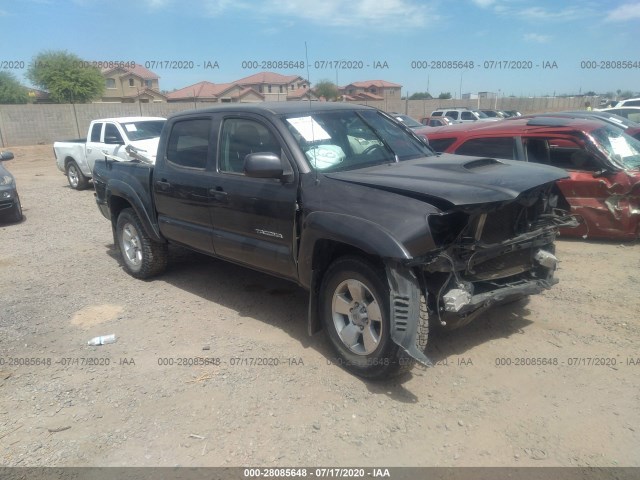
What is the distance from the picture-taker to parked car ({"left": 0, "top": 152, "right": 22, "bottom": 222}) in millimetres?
9477

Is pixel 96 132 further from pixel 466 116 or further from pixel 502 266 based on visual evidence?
pixel 466 116

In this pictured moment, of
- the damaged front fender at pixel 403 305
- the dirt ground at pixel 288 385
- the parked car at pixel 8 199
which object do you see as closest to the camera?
the dirt ground at pixel 288 385

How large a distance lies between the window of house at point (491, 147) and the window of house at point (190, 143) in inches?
161

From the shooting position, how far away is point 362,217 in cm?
351

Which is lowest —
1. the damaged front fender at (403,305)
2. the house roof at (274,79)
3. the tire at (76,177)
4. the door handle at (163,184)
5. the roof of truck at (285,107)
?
the tire at (76,177)

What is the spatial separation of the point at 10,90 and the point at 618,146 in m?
A: 57.8

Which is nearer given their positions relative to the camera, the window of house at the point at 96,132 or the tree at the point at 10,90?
the window of house at the point at 96,132

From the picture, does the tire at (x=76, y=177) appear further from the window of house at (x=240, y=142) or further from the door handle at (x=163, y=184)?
the window of house at (x=240, y=142)

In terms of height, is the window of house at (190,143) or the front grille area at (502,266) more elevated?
the window of house at (190,143)

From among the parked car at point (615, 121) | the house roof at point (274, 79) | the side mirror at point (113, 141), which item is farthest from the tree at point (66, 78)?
the parked car at point (615, 121)

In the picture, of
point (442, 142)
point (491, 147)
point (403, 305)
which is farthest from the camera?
point (442, 142)

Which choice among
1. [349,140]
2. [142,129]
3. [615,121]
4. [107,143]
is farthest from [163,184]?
[615,121]

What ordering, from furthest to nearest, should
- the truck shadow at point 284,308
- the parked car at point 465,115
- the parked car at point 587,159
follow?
the parked car at point 465,115, the parked car at point 587,159, the truck shadow at point 284,308

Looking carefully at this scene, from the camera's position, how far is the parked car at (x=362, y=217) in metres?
3.38
